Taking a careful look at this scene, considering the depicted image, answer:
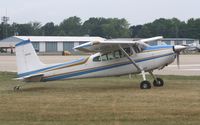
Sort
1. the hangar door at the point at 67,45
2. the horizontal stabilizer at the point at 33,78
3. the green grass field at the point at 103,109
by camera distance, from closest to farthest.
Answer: the green grass field at the point at 103,109 → the horizontal stabilizer at the point at 33,78 → the hangar door at the point at 67,45

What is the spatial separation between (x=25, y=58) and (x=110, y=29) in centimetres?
14696

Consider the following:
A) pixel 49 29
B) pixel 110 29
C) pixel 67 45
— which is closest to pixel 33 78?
pixel 67 45

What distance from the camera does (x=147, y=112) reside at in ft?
34.9

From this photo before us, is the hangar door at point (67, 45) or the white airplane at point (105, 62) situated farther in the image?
the hangar door at point (67, 45)

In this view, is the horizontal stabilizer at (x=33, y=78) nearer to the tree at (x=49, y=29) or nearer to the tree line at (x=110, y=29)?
the tree line at (x=110, y=29)

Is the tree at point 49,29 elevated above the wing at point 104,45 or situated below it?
above

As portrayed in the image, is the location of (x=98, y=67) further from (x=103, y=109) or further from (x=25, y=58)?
(x=103, y=109)

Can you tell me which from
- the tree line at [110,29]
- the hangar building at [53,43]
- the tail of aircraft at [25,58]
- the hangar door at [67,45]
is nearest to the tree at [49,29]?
the tree line at [110,29]

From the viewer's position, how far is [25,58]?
17906 mm

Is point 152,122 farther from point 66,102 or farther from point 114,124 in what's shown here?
point 66,102

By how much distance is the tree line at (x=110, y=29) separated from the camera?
148 metres

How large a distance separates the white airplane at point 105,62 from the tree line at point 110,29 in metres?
128

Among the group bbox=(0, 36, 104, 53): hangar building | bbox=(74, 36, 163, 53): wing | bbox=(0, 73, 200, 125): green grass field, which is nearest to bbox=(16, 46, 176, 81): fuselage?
bbox=(74, 36, 163, 53): wing

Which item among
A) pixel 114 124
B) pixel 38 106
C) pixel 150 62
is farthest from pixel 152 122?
pixel 150 62
